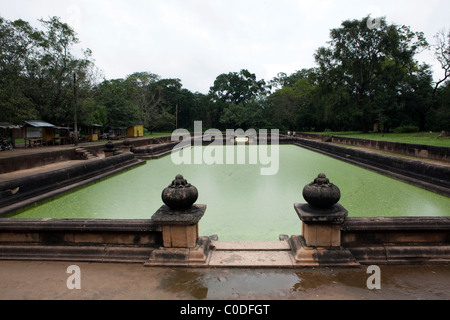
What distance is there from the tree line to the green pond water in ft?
29.6

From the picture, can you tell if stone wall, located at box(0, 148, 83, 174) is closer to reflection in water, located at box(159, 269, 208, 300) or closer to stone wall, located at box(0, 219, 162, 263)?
stone wall, located at box(0, 219, 162, 263)

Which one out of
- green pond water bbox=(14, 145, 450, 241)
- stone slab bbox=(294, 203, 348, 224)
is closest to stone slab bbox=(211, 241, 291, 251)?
stone slab bbox=(294, 203, 348, 224)

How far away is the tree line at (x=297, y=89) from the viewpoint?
763 inches

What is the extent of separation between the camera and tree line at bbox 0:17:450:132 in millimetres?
19391

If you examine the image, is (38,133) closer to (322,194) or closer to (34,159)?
(34,159)

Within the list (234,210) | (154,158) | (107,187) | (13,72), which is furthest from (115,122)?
(234,210)

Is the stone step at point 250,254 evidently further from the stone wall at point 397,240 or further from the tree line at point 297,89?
the tree line at point 297,89

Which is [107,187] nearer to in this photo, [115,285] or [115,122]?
[115,285]

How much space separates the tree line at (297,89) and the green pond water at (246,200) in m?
9.01

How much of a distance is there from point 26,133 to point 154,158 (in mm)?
10069

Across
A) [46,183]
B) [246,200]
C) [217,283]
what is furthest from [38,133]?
[217,283]

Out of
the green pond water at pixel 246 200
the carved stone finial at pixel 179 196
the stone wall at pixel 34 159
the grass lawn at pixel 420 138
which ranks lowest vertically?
the green pond water at pixel 246 200

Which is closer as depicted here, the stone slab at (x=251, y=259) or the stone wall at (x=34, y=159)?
the stone slab at (x=251, y=259)

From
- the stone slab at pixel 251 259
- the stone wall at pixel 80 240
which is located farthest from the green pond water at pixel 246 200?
the stone wall at pixel 80 240
